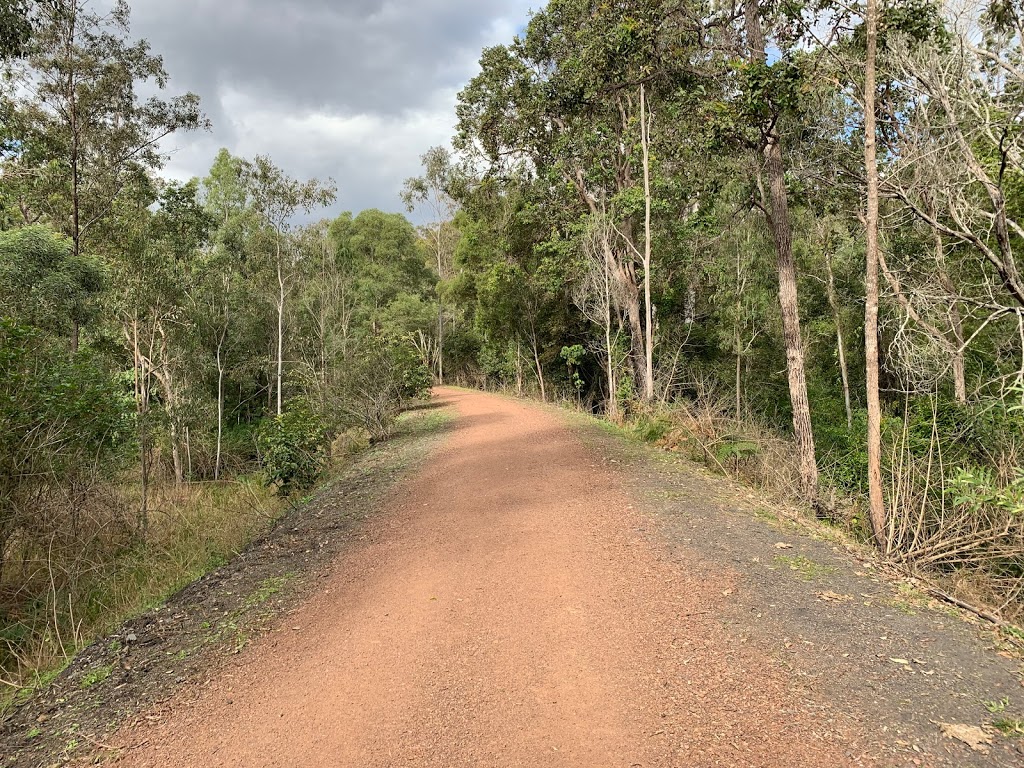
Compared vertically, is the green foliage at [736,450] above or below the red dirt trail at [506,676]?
above

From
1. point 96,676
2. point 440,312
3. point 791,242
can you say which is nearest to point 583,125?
point 791,242

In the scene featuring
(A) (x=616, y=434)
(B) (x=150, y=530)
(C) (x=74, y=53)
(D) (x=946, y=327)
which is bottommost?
(B) (x=150, y=530)

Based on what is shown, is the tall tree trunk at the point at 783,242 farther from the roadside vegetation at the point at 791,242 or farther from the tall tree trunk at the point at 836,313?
the tall tree trunk at the point at 836,313

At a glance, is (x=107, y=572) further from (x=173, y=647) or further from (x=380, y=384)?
(x=380, y=384)

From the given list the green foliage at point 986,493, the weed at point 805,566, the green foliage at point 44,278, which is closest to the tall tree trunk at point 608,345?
the weed at point 805,566

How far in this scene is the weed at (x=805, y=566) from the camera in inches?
200

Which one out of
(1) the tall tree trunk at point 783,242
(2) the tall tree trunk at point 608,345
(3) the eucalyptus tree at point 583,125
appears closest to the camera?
(1) the tall tree trunk at point 783,242

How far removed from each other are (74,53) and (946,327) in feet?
77.3

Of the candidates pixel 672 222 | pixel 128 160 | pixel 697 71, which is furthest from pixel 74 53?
pixel 672 222

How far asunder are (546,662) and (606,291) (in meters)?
13.5

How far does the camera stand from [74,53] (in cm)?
1504

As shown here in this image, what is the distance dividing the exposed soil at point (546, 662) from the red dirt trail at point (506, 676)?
0.6 inches

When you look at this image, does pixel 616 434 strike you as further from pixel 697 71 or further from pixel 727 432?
pixel 697 71

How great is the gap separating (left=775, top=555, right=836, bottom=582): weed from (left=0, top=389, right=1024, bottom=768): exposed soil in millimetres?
28
